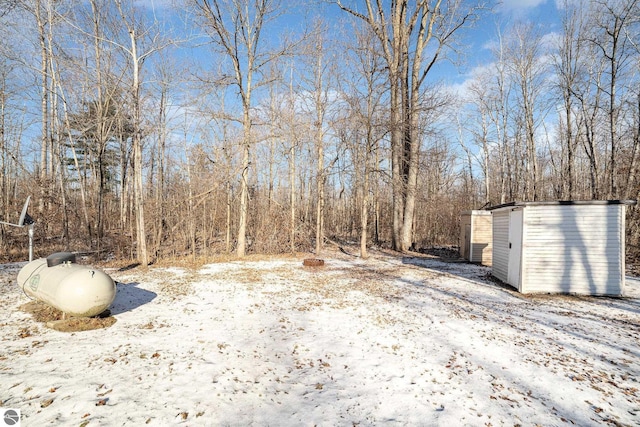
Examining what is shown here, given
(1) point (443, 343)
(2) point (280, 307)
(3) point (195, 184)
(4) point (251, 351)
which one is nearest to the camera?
(4) point (251, 351)

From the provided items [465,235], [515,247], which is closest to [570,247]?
[515,247]

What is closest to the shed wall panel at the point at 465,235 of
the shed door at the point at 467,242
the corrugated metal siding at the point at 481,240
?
the shed door at the point at 467,242

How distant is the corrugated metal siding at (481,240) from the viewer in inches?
520

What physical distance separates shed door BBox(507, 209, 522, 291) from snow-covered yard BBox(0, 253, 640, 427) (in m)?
0.96

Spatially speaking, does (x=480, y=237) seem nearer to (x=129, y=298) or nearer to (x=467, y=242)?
(x=467, y=242)

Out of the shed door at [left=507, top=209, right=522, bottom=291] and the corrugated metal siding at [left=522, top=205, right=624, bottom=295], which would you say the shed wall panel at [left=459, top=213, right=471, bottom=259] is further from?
the corrugated metal siding at [left=522, top=205, right=624, bottom=295]

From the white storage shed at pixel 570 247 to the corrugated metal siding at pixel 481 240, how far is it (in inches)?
199

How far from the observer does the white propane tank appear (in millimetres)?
4887

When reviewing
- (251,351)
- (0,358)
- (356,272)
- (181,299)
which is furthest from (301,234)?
(0,358)

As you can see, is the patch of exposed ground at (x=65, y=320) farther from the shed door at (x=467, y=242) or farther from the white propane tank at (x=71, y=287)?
the shed door at (x=467, y=242)

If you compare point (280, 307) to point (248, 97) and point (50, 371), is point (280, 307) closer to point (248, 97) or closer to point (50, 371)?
point (50, 371)

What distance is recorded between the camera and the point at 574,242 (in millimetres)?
7867

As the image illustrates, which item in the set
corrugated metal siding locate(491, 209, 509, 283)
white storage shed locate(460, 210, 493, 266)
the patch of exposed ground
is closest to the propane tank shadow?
the patch of exposed ground

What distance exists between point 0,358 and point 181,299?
3.29m
